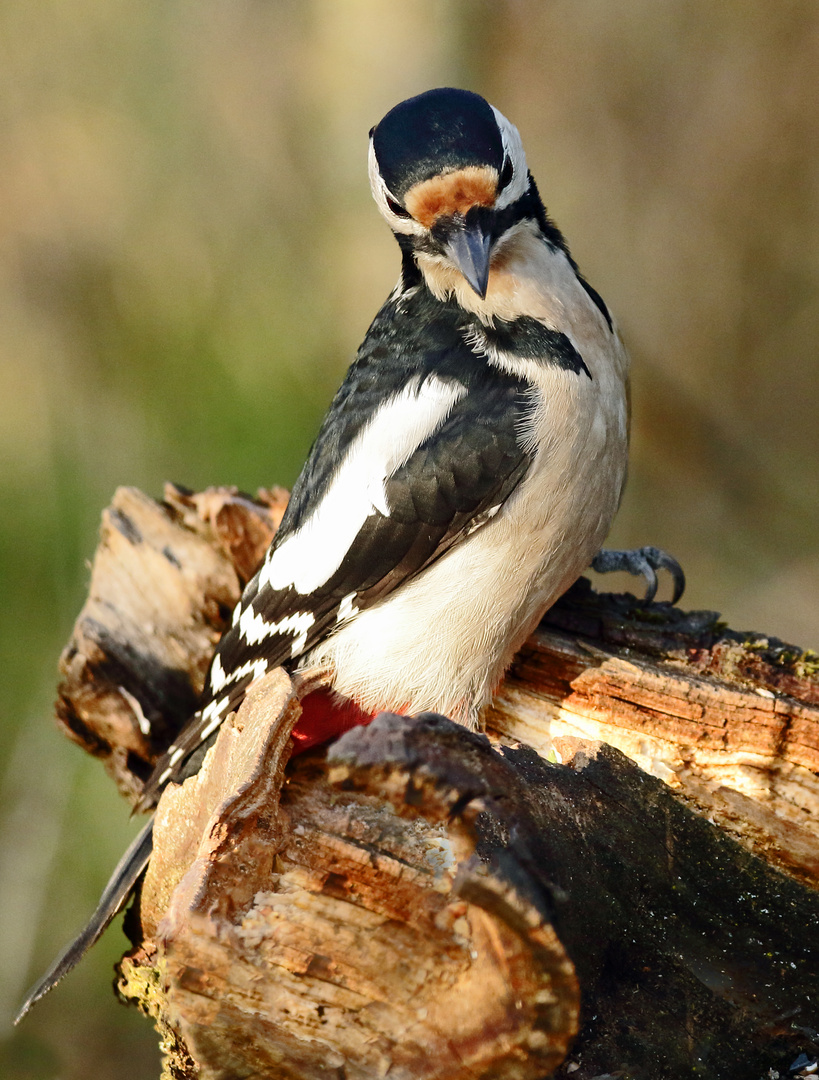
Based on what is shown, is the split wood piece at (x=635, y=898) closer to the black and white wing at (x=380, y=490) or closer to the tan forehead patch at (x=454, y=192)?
the black and white wing at (x=380, y=490)

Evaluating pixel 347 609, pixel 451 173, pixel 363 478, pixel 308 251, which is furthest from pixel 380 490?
pixel 308 251

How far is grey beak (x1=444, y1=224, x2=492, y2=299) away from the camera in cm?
195

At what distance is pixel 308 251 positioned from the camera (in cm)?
483

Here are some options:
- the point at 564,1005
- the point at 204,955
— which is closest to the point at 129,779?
the point at 204,955

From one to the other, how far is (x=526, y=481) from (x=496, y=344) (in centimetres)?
33

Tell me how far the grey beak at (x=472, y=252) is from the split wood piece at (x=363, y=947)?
3.21 feet

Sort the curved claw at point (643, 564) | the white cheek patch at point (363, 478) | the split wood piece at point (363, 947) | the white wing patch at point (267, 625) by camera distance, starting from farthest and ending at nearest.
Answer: the curved claw at point (643, 564), the white wing patch at point (267, 625), the white cheek patch at point (363, 478), the split wood piece at point (363, 947)

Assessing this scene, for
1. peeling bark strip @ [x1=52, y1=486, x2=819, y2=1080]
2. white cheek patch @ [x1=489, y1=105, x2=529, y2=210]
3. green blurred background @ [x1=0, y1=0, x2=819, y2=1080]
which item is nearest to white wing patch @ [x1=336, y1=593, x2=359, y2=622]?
peeling bark strip @ [x1=52, y1=486, x2=819, y2=1080]

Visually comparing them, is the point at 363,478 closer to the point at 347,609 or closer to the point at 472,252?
the point at 347,609

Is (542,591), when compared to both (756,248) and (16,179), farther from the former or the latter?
(16,179)

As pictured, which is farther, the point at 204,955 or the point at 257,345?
the point at 257,345

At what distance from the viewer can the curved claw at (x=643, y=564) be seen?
2725mm

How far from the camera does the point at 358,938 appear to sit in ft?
4.75

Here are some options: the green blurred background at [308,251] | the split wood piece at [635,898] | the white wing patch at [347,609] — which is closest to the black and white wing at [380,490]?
the white wing patch at [347,609]
